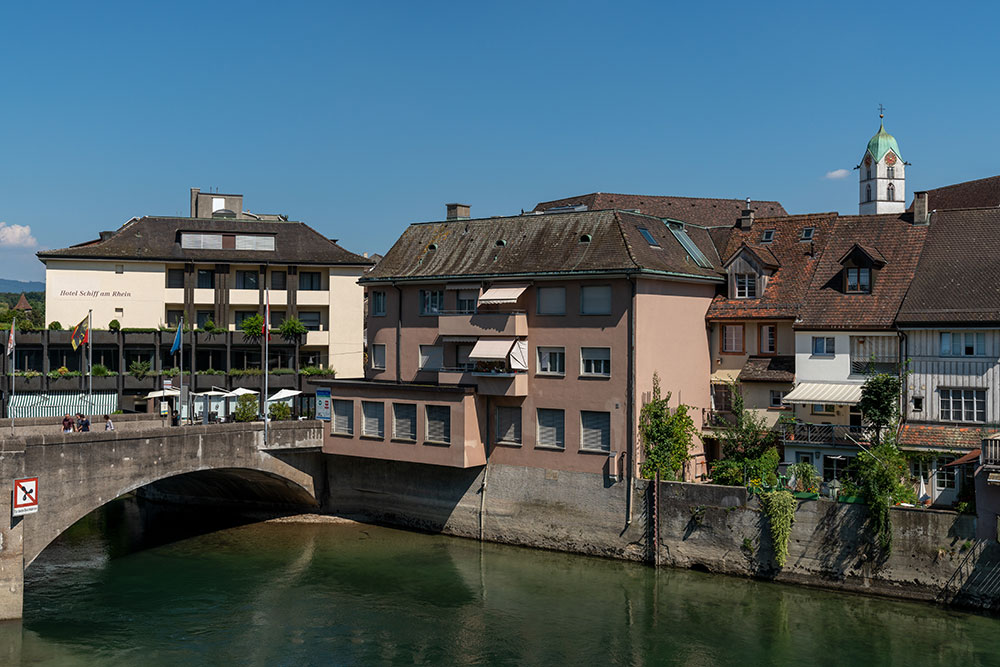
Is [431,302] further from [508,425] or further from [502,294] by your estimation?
[508,425]

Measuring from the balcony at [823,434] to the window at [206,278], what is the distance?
134 feet

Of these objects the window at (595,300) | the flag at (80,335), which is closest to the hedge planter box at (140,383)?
the flag at (80,335)

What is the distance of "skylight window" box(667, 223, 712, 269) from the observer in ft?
164

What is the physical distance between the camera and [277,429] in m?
49.6

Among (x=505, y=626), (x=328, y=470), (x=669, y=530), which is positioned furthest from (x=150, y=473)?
(x=669, y=530)

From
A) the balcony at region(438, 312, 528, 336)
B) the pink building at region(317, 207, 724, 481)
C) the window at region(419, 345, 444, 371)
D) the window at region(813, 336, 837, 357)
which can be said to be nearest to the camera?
the window at region(813, 336, 837, 357)

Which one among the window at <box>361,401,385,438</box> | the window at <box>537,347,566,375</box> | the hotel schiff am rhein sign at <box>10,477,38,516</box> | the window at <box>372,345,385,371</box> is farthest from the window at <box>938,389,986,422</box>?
the hotel schiff am rhein sign at <box>10,477,38,516</box>

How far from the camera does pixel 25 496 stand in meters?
36.9

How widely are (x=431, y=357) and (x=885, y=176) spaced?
77.8 metres

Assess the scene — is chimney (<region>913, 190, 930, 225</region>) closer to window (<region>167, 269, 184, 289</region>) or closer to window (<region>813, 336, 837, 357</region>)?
window (<region>813, 336, 837, 357</region>)

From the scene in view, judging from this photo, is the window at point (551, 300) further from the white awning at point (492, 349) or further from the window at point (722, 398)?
the window at point (722, 398)

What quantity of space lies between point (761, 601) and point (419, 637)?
13.5 m

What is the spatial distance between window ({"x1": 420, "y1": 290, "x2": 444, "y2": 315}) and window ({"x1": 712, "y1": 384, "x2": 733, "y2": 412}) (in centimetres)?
1463

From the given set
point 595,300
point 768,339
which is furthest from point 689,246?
point 595,300
